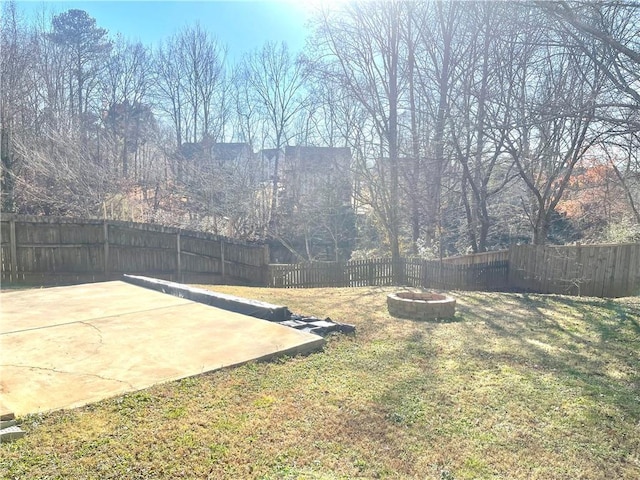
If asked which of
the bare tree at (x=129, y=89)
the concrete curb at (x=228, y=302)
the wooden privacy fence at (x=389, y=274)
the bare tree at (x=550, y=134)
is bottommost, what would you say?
the wooden privacy fence at (x=389, y=274)

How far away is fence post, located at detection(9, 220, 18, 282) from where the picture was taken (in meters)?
8.54

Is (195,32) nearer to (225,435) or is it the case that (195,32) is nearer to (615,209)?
(615,209)

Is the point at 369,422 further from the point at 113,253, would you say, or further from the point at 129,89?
the point at 129,89

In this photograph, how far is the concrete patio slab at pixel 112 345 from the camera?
2738 millimetres

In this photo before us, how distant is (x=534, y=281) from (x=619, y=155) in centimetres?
485

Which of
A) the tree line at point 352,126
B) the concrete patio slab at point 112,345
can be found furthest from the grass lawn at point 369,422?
the tree line at point 352,126

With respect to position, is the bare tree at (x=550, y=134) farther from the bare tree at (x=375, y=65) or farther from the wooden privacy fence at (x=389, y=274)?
the bare tree at (x=375, y=65)

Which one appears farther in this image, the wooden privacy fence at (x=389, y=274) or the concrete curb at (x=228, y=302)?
the wooden privacy fence at (x=389, y=274)

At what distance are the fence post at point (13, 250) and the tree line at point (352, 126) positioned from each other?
5856mm

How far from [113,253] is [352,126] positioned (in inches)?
418

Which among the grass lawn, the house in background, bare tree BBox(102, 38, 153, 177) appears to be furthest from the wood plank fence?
bare tree BBox(102, 38, 153, 177)

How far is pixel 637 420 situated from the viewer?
274 cm

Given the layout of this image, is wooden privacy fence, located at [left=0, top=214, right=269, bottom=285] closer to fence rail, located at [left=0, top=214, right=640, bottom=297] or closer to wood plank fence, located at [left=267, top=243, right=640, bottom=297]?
fence rail, located at [left=0, top=214, right=640, bottom=297]

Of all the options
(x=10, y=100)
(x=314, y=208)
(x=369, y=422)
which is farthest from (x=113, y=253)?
(x=314, y=208)
